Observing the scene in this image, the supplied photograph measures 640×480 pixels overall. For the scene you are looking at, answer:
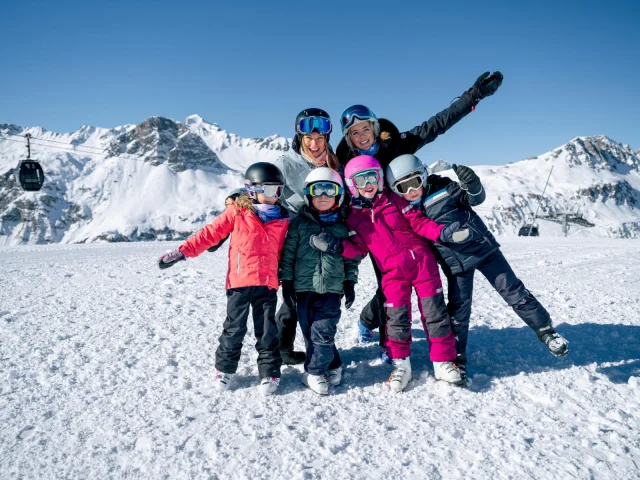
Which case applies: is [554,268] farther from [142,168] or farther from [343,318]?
[142,168]

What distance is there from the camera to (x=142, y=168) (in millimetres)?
190375

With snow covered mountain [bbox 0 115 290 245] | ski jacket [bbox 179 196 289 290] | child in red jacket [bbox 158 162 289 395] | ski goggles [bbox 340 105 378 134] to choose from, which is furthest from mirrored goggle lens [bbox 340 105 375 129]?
snow covered mountain [bbox 0 115 290 245]

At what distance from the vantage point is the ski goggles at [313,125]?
145 inches

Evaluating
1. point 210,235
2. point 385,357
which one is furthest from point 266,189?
point 385,357

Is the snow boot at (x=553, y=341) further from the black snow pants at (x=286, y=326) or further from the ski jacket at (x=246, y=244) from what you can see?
the ski jacket at (x=246, y=244)

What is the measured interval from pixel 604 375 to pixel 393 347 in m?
1.79

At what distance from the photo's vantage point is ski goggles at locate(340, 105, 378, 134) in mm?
3791

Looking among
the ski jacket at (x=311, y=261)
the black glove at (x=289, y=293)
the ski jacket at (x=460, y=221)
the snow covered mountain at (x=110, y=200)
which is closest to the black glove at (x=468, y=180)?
the ski jacket at (x=460, y=221)

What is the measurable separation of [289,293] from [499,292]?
188 cm

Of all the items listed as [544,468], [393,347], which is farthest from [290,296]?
[544,468]

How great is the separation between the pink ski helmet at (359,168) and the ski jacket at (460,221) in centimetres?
48

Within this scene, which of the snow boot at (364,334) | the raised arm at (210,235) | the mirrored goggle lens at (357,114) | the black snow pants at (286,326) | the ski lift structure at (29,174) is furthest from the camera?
the ski lift structure at (29,174)

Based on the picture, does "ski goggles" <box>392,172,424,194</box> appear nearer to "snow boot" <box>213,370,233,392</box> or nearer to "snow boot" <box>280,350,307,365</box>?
"snow boot" <box>280,350,307,365</box>

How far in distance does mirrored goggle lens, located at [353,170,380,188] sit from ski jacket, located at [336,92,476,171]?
496mm
